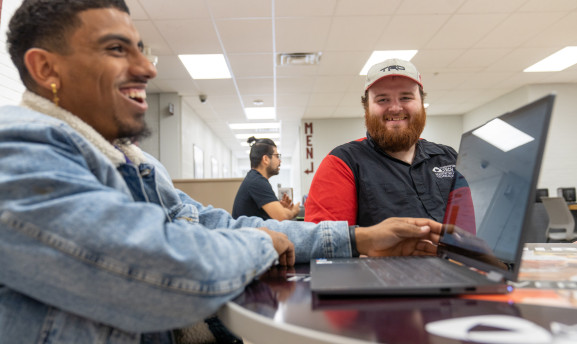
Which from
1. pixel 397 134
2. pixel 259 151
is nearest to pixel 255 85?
pixel 259 151

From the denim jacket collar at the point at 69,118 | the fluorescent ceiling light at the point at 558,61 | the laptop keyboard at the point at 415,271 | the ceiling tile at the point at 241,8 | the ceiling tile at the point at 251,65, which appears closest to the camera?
the laptop keyboard at the point at 415,271

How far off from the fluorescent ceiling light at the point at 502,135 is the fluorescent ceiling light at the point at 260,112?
6.93 metres

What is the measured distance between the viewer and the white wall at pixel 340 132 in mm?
8641

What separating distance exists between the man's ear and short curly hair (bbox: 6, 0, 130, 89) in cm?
1

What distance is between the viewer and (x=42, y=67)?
75cm

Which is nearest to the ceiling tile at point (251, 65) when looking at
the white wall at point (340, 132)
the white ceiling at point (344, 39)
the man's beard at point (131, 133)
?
the white ceiling at point (344, 39)

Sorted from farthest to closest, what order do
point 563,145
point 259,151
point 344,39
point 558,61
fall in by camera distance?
point 563,145 < point 558,61 < point 344,39 < point 259,151

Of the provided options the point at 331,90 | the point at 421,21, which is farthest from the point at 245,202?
the point at 331,90

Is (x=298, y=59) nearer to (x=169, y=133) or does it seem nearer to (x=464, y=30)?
(x=464, y=30)

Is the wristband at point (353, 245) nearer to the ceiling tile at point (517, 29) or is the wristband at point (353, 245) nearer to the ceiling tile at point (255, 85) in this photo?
the ceiling tile at point (517, 29)

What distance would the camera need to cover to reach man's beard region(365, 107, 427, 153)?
1.57 metres

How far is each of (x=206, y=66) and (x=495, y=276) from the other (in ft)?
17.1

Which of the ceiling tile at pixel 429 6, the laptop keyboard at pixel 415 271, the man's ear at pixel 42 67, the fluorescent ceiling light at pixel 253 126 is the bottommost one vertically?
the laptop keyboard at pixel 415 271

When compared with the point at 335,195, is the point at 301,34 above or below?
above
